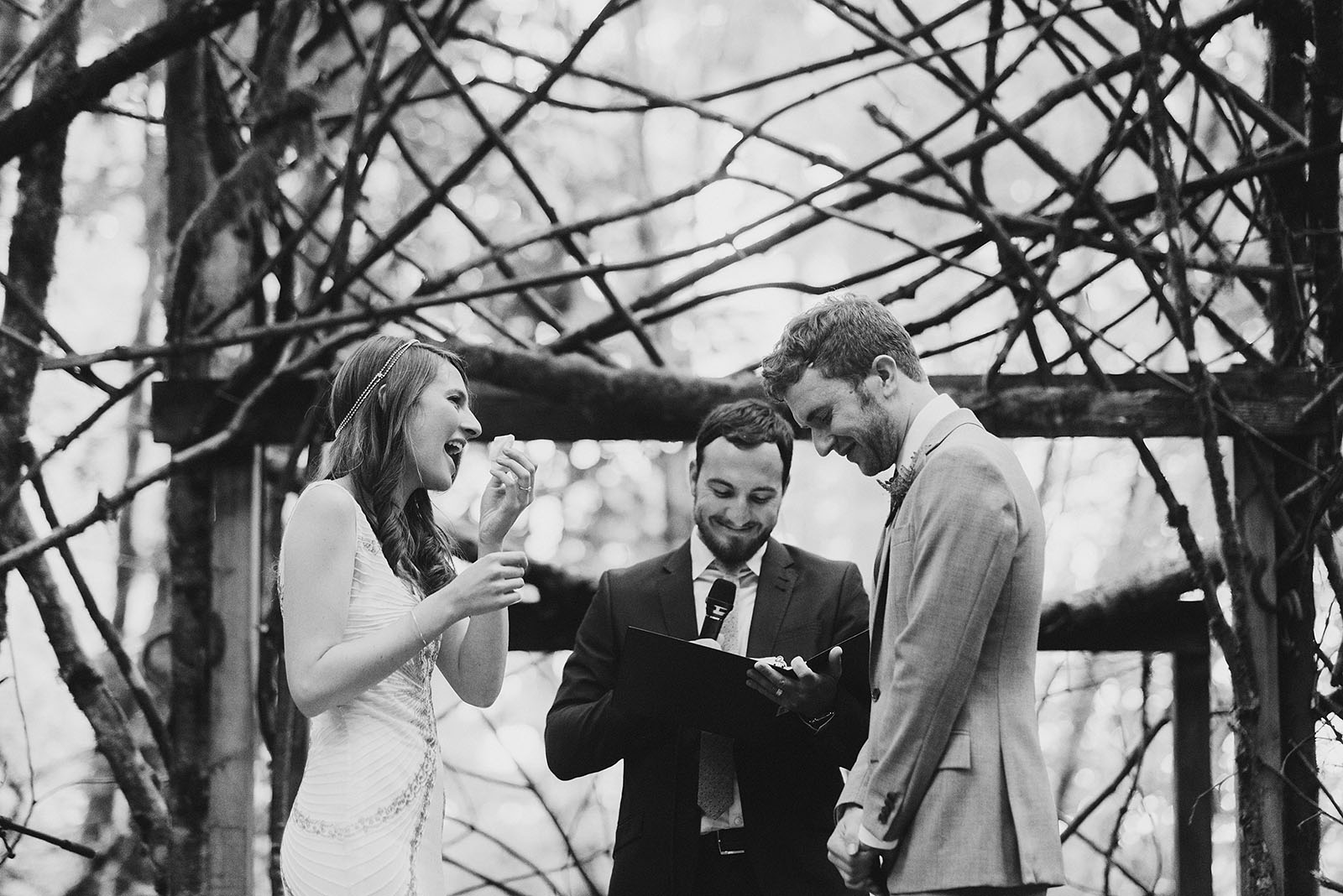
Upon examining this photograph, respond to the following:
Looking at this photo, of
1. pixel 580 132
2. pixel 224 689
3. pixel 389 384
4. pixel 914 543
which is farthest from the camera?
pixel 580 132

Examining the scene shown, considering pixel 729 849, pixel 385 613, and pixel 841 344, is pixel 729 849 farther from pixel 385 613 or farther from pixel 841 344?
pixel 841 344

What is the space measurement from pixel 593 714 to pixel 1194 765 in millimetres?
2555

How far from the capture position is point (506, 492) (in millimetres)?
2596

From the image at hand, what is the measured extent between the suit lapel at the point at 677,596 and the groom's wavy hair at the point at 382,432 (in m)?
0.83

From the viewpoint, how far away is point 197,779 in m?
4.18

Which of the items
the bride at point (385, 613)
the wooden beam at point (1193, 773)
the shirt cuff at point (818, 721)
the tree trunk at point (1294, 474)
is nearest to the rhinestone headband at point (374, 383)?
the bride at point (385, 613)

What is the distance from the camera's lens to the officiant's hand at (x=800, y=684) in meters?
2.61

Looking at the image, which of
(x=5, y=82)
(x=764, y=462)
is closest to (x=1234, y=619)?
(x=764, y=462)

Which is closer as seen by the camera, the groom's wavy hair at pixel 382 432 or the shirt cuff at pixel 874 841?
the shirt cuff at pixel 874 841

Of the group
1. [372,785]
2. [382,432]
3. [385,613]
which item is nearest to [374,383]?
[382,432]

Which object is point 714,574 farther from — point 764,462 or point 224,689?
point 224,689

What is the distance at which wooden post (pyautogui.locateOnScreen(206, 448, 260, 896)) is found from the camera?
164 inches

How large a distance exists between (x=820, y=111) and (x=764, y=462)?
8.78 metres

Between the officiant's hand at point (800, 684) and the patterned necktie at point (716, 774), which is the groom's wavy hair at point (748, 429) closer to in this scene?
the patterned necktie at point (716, 774)
